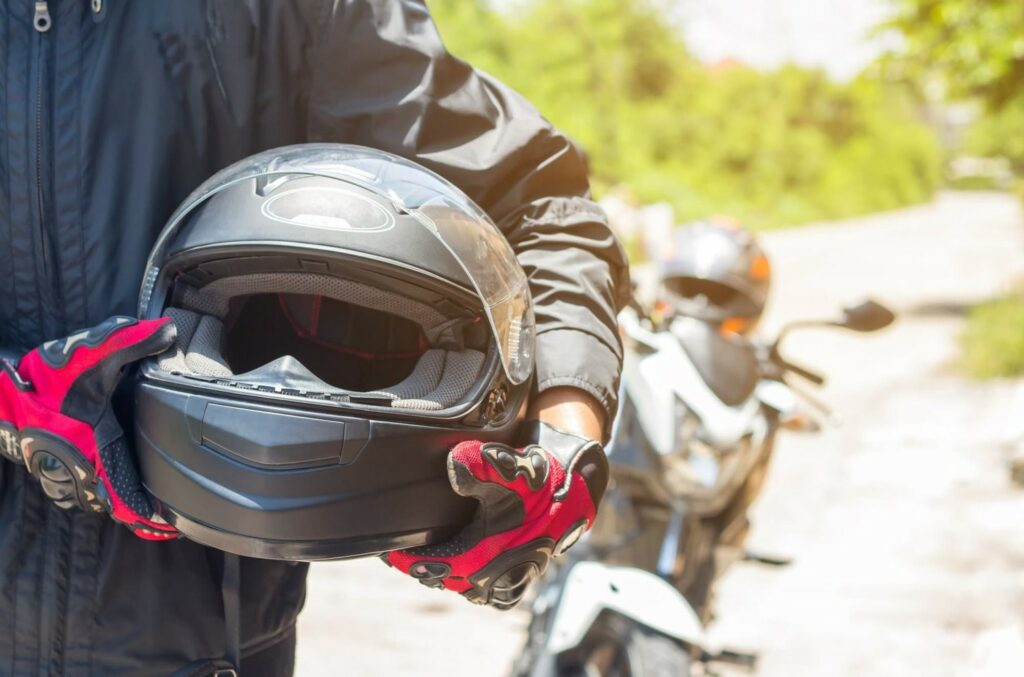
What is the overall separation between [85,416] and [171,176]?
1.02 ft

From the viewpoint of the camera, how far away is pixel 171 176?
1.39 m

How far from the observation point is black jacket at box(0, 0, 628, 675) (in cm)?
131

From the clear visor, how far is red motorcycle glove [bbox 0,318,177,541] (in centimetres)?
7

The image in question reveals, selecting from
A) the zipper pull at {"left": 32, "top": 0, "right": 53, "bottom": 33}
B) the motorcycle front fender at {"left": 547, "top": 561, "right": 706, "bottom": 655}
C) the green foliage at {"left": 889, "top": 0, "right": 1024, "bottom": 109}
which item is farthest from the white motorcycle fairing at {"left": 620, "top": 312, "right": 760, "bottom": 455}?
the green foliage at {"left": 889, "top": 0, "right": 1024, "bottom": 109}

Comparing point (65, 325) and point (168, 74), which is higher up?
point (168, 74)

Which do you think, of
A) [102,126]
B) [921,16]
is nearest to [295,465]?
[102,126]

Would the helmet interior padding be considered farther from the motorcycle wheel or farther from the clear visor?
the motorcycle wheel

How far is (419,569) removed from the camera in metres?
1.22

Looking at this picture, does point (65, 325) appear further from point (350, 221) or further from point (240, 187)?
point (350, 221)

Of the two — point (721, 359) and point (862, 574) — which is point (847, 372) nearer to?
point (862, 574)

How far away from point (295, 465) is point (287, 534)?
0.07 metres

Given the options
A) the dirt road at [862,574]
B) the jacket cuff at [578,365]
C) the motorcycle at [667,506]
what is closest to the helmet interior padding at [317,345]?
the jacket cuff at [578,365]

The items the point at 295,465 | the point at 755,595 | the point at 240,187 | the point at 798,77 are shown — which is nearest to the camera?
the point at 295,465

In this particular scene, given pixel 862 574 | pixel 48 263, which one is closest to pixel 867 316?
pixel 48 263
